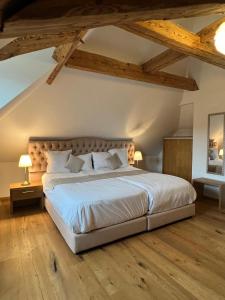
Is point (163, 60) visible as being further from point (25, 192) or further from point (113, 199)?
point (25, 192)

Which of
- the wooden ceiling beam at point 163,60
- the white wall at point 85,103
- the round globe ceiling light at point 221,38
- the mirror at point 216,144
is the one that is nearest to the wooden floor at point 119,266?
the mirror at point 216,144

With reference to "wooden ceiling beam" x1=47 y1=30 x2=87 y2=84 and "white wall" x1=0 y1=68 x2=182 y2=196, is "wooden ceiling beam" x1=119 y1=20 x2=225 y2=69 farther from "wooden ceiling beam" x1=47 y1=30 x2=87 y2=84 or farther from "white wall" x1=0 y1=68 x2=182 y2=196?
"white wall" x1=0 y1=68 x2=182 y2=196

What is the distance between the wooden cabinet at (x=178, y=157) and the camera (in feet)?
16.7

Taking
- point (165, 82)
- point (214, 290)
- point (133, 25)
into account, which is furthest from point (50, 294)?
point (165, 82)

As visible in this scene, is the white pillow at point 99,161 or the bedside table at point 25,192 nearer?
the bedside table at point 25,192

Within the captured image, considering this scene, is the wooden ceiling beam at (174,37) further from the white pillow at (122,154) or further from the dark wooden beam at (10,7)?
the white pillow at (122,154)

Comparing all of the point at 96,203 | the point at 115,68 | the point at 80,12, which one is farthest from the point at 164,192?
the point at 80,12

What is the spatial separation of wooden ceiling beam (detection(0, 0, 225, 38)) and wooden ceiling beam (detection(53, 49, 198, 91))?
1.79m

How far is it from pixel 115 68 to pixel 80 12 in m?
2.68

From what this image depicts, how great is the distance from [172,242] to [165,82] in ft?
9.30

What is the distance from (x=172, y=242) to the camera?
2.61 metres

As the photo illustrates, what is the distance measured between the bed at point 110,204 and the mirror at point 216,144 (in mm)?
1309

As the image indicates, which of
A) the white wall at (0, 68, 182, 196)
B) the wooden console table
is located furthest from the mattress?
the wooden console table

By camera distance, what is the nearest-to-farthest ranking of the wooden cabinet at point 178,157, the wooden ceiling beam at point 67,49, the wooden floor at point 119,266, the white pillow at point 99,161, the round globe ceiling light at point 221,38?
the round globe ceiling light at point 221,38
the wooden floor at point 119,266
the wooden ceiling beam at point 67,49
the white pillow at point 99,161
the wooden cabinet at point 178,157
